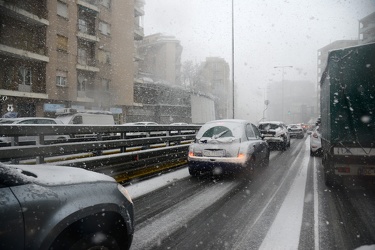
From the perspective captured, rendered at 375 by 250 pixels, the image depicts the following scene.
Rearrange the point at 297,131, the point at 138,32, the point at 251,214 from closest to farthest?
the point at 251,214 → the point at 297,131 → the point at 138,32

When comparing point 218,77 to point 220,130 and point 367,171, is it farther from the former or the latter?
point 367,171

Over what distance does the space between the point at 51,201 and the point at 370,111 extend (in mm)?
5890

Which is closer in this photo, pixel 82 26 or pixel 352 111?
pixel 352 111

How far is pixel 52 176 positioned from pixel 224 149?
5566 mm

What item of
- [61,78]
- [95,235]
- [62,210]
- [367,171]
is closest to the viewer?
[62,210]

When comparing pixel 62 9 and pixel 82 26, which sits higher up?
pixel 62 9

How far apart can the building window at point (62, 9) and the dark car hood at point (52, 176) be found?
95.5 ft

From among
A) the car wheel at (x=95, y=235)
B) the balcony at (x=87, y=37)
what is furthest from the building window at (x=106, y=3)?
the car wheel at (x=95, y=235)

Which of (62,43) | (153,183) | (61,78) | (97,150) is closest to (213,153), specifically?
(153,183)

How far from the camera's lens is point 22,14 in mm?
23219

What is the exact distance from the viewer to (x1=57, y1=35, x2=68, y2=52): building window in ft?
90.2

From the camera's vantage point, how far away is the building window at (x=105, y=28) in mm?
32875

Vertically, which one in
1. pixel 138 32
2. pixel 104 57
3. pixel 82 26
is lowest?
pixel 104 57

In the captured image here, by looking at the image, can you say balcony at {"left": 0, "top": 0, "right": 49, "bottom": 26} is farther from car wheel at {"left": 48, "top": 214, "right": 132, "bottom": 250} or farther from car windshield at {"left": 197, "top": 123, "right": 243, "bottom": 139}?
car wheel at {"left": 48, "top": 214, "right": 132, "bottom": 250}
